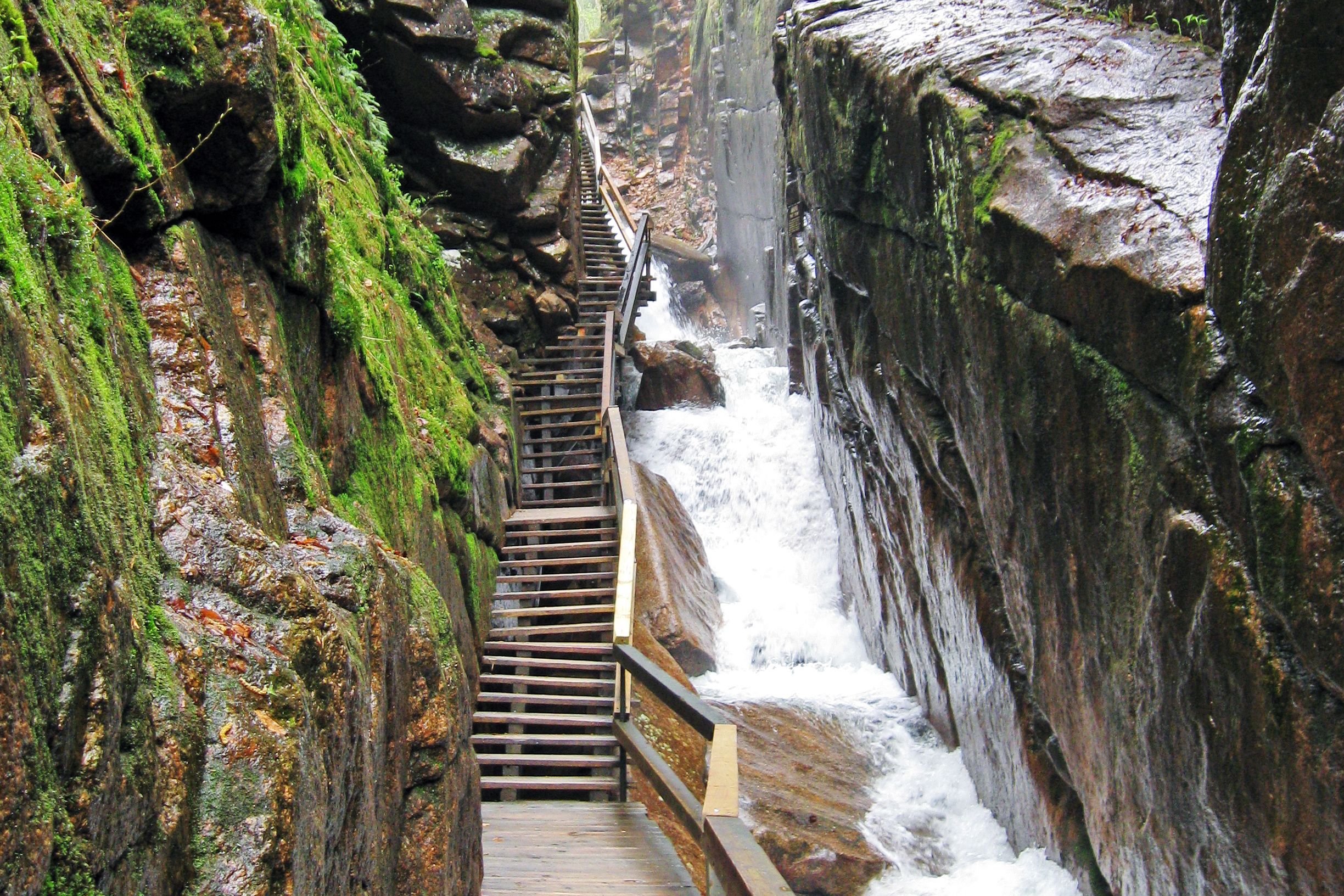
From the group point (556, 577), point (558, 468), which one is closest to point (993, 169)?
point (556, 577)

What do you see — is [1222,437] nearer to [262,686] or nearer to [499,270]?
[262,686]

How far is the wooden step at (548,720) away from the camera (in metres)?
6.76

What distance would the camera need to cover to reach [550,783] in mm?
6188

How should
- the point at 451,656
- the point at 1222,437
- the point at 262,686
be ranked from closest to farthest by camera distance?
1. the point at 262,686
2. the point at 1222,437
3. the point at 451,656

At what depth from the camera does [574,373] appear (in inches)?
496

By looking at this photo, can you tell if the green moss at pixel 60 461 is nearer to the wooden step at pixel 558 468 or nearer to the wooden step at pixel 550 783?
the wooden step at pixel 550 783

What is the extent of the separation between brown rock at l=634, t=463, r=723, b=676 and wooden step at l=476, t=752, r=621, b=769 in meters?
2.62

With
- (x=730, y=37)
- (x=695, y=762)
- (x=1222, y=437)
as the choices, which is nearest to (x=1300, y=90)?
(x=1222, y=437)

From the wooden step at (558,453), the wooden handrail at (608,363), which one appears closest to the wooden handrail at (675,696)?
the wooden handrail at (608,363)

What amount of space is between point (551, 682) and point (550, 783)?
3.79ft

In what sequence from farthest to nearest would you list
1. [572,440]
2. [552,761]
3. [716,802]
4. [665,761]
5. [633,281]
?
[633,281] → [572,440] → [665,761] → [552,761] → [716,802]

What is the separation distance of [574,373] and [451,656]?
875cm

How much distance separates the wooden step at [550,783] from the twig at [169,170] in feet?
14.5

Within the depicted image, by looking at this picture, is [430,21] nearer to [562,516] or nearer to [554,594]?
[562,516]
